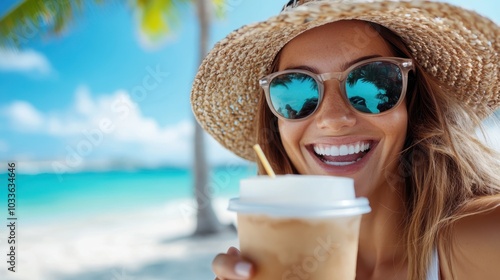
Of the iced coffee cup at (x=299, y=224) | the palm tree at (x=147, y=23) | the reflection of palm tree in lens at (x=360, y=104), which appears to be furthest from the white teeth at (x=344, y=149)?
the palm tree at (x=147, y=23)

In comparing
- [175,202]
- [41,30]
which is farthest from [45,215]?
[41,30]

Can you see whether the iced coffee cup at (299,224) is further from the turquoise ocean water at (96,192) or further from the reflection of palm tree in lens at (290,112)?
the turquoise ocean water at (96,192)

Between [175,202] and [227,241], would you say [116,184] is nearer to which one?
[175,202]

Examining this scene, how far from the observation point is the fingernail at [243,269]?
3.68ft

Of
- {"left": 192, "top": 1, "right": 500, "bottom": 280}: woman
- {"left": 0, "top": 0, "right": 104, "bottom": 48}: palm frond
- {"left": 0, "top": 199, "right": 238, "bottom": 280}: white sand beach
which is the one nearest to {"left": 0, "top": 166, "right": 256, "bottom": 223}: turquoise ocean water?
{"left": 0, "top": 199, "right": 238, "bottom": 280}: white sand beach

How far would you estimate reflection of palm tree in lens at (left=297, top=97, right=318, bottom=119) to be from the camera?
1.74 metres

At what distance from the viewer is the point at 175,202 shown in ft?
90.1

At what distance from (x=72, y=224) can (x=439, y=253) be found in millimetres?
20359

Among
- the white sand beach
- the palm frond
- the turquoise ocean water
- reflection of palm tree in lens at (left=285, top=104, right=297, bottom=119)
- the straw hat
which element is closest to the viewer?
the straw hat

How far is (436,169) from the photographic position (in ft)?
5.63

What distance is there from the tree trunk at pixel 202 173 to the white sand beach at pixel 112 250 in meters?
0.31

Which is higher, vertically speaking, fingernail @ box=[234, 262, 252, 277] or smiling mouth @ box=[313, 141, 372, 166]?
smiling mouth @ box=[313, 141, 372, 166]

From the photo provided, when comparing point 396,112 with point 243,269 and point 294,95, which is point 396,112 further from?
point 243,269

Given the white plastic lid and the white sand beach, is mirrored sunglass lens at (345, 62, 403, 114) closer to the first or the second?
the white plastic lid
